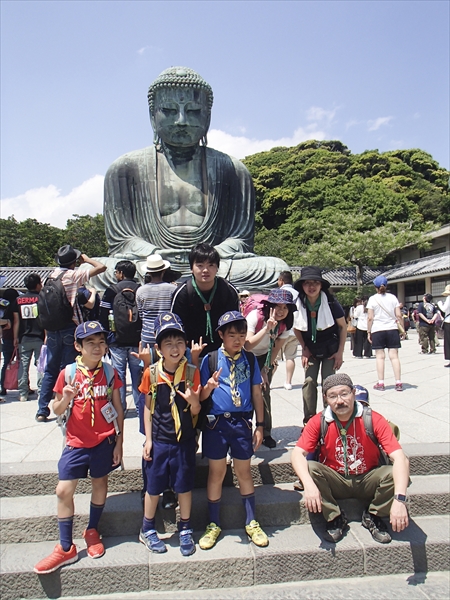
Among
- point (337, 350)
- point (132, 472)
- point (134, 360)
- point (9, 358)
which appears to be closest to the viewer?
point (132, 472)

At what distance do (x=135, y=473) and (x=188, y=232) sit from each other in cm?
576

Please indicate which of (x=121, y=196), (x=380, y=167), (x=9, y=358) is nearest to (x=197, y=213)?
(x=121, y=196)

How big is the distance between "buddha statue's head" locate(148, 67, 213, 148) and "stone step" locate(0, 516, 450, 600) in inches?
278

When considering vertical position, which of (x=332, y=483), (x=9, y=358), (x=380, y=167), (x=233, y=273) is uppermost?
(x=380, y=167)

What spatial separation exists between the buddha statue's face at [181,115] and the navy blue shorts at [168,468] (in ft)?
22.4

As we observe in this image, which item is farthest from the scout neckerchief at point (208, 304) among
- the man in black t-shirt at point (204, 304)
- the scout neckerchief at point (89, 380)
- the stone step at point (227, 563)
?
the stone step at point (227, 563)

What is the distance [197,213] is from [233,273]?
1.45 metres

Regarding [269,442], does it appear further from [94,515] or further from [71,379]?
[71,379]

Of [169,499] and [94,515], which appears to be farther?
[169,499]

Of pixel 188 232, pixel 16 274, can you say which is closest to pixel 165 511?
pixel 188 232

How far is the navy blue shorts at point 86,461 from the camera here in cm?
252

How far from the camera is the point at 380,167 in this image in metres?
34.2

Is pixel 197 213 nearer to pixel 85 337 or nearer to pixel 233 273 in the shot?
pixel 233 273

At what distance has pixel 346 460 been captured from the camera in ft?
8.77
